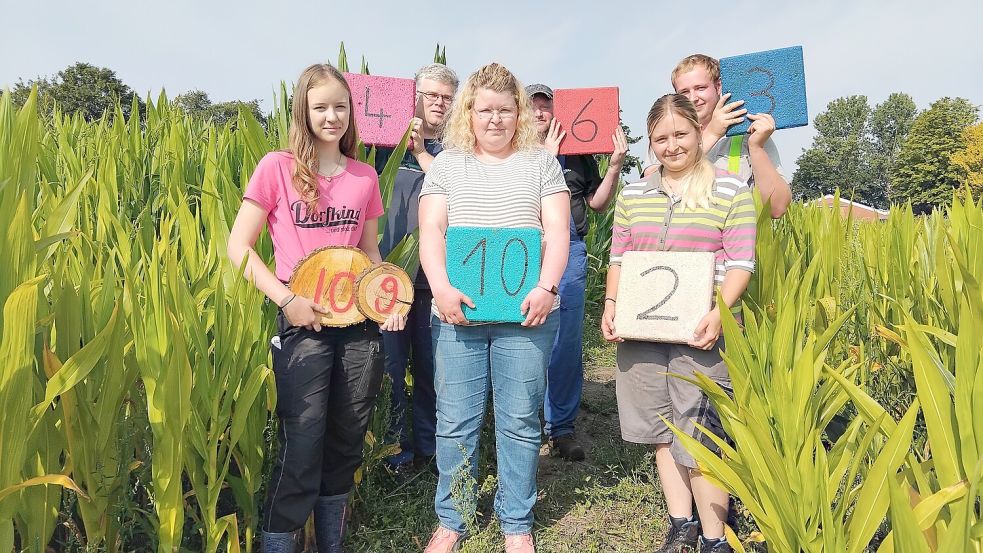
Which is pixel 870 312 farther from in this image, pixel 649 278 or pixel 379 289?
pixel 379 289

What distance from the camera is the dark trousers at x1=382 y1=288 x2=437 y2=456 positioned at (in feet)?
7.55

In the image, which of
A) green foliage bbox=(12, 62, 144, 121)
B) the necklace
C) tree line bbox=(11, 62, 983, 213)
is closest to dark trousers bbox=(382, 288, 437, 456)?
the necklace

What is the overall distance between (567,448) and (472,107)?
5.45 feet

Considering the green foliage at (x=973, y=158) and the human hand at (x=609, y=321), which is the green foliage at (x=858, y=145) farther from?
the human hand at (x=609, y=321)

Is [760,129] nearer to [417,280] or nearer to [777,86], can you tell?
[777,86]

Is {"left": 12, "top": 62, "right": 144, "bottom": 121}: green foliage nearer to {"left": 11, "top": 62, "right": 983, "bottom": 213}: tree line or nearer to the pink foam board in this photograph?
{"left": 11, "top": 62, "right": 983, "bottom": 213}: tree line

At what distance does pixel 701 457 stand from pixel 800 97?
1.18m

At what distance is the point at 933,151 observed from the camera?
38.1 metres

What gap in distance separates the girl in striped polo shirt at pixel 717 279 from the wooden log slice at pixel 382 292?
0.65 m

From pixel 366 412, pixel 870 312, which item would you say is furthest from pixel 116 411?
pixel 870 312

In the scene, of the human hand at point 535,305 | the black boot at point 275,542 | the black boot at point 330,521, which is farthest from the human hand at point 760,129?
the black boot at point 275,542

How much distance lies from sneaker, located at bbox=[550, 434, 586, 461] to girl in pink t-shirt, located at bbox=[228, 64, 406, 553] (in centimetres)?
128

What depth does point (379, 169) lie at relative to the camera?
2428 mm

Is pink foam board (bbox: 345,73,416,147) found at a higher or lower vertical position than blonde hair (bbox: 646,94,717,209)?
higher
